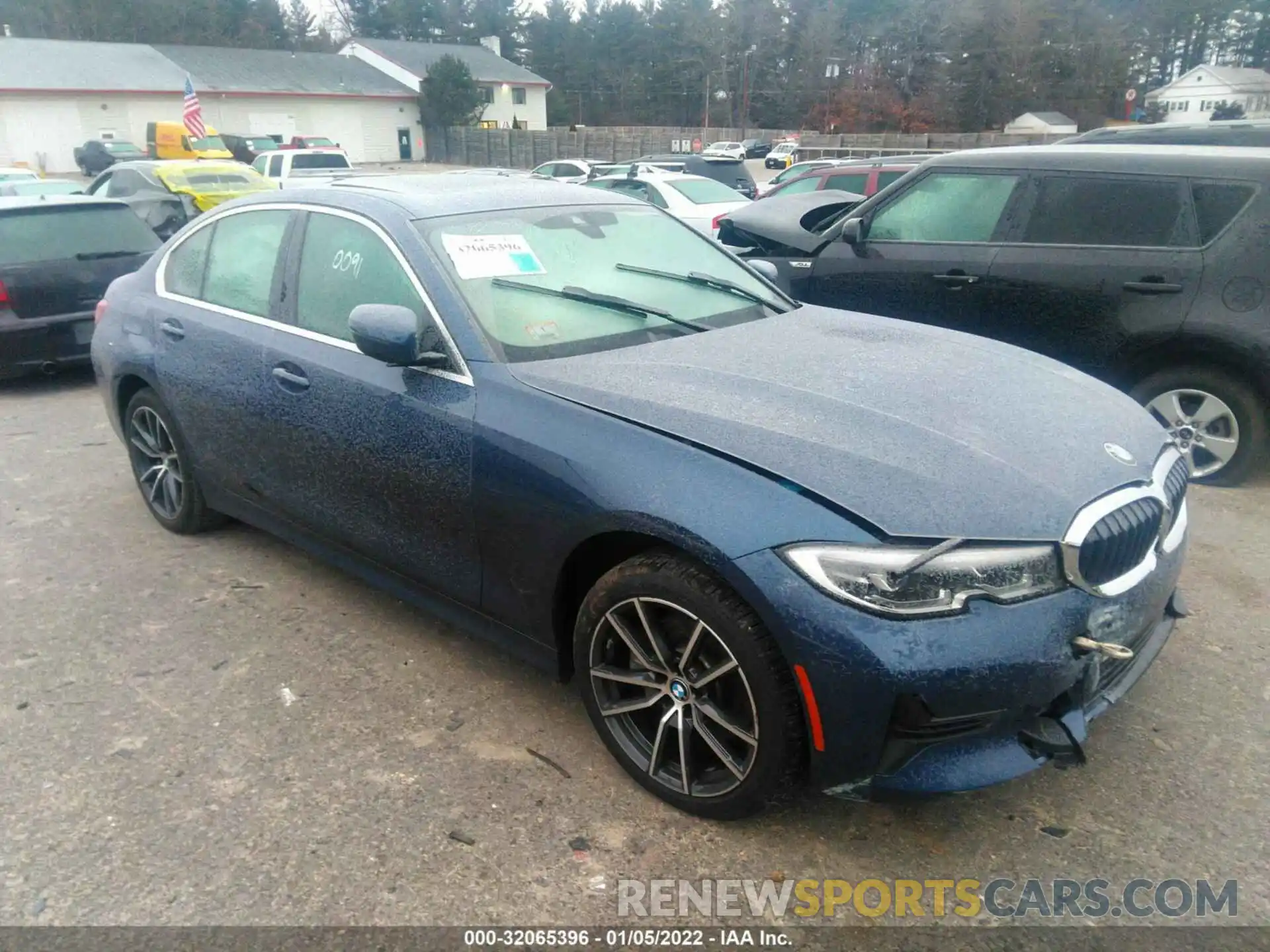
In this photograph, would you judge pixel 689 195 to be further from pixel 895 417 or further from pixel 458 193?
pixel 895 417

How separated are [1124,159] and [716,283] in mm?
2983

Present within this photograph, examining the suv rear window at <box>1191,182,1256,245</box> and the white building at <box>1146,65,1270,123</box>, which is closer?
the suv rear window at <box>1191,182,1256,245</box>

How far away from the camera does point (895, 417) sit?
2.65m

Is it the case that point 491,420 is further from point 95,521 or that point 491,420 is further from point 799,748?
point 95,521

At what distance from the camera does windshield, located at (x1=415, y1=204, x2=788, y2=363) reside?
124 inches

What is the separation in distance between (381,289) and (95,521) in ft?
8.66

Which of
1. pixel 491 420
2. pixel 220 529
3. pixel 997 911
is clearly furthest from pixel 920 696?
pixel 220 529

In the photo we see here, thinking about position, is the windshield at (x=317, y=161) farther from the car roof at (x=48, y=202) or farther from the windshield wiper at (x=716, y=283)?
the windshield wiper at (x=716, y=283)

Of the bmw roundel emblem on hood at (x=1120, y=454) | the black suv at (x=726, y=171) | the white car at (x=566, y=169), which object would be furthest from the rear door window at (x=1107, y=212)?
the white car at (x=566, y=169)

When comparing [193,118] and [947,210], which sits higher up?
[193,118]

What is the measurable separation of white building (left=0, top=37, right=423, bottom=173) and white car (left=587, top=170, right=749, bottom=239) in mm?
45100

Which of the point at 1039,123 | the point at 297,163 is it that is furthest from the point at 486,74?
the point at 297,163

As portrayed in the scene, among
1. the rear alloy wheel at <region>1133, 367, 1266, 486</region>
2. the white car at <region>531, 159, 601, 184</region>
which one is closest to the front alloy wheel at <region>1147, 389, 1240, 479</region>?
the rear alloy wheel at <region>1133, 367, 1266, 486</region>

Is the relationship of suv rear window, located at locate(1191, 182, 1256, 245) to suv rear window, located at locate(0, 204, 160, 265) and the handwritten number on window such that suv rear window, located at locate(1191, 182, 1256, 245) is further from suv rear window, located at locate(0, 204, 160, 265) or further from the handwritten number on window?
suv rear window, located at locate(0, 204, 160, 265)
